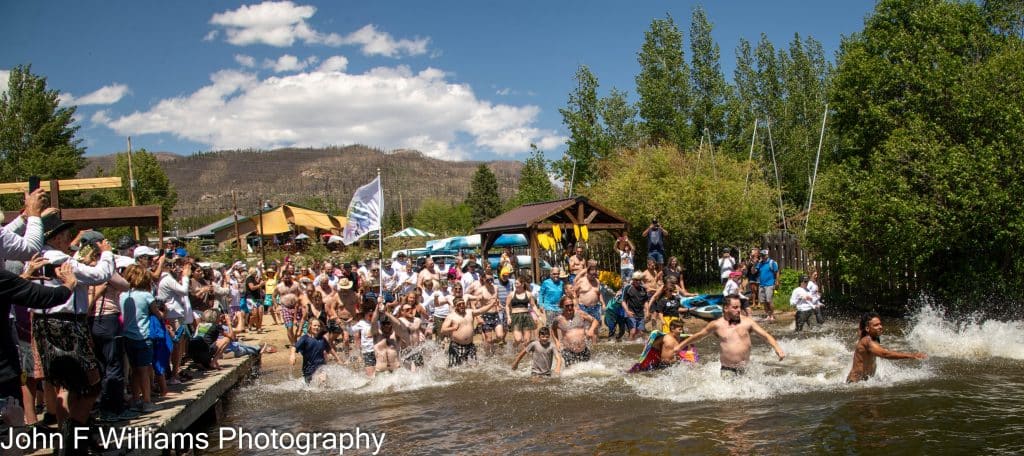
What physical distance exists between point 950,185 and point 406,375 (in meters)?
11.1

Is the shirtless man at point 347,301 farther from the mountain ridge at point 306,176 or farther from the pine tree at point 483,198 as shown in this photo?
the mountain ridge at point 306,176

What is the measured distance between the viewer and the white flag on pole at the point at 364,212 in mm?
14461

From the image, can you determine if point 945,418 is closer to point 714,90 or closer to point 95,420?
point 95,420

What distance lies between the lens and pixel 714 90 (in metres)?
38.8

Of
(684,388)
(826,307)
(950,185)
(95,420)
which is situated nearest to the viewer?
(95,420)

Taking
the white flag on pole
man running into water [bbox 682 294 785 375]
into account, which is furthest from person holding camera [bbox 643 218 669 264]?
man running into water [bbox 682 294 785 375]

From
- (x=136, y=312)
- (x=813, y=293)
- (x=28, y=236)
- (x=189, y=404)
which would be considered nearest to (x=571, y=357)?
(x=189, y=404)

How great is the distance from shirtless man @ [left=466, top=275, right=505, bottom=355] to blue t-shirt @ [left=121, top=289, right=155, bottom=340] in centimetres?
755

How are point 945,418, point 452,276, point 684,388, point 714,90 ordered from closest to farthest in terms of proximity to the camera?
point 945,418
point 684,388
point 452,276
point 714,90

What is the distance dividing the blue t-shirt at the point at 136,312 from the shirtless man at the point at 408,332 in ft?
14.9

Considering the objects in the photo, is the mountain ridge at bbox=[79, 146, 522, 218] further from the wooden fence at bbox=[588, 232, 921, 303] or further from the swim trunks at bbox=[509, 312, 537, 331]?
the swim trunks at bbox=[509, 312, 537, 331]

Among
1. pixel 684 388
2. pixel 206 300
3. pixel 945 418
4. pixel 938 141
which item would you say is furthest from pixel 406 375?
pixel 938 141

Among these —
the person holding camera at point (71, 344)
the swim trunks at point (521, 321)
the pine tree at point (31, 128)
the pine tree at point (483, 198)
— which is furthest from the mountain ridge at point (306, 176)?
the person holding camera at point (71, 344)

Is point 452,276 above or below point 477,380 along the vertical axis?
above
